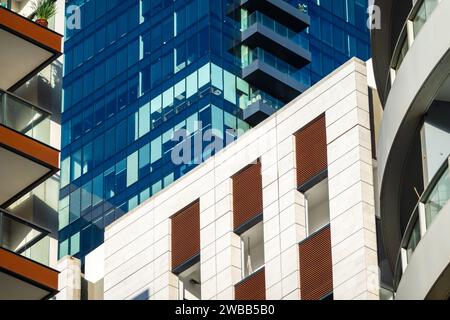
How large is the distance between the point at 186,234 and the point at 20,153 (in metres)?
22.3

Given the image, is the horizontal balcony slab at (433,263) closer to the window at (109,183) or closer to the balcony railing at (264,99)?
the balcony railing at (264,99)

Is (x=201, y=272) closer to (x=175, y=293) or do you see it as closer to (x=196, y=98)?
(x=175, y=293)

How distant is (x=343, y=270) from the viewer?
49.3 m

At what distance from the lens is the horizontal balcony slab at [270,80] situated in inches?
4646

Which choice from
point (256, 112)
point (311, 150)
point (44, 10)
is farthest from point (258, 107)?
point (44, 10)

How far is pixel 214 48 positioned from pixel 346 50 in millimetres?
15618

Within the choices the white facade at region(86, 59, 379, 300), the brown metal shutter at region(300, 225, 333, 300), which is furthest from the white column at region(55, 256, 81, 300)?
the brown metal shutter at region(300, 225, 333, 300)

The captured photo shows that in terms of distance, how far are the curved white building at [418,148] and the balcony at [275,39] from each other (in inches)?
Answer: 3060

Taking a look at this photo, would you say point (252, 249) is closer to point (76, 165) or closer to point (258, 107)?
point (258, 107)

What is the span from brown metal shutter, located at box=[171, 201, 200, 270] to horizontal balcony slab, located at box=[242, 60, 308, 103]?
2367 inches

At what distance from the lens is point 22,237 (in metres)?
34.6

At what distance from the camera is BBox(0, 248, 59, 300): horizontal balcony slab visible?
33.8 m

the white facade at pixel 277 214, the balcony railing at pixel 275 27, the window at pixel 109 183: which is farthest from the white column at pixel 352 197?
the balcony railing at pixel 275 27

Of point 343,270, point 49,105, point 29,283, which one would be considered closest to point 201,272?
point 343,270
